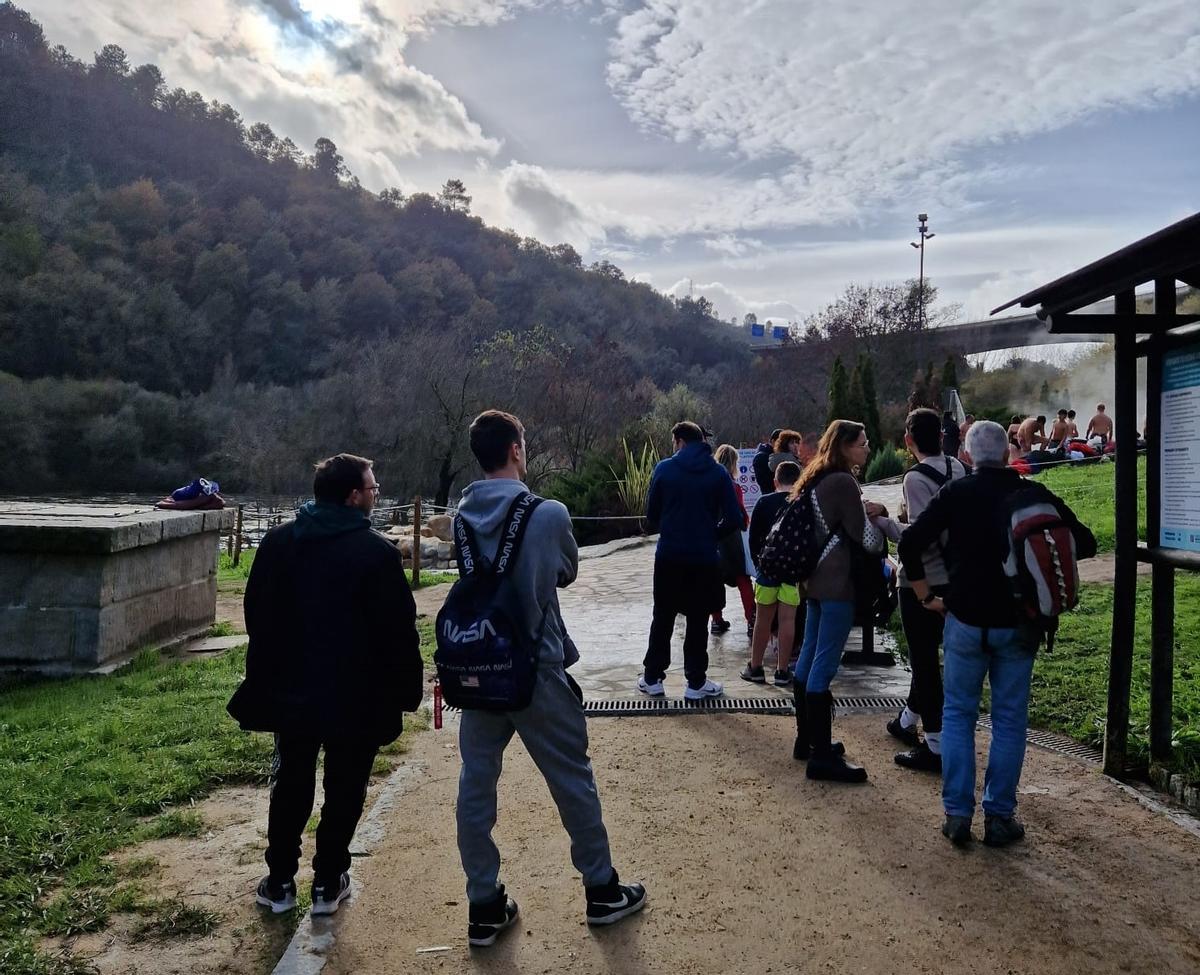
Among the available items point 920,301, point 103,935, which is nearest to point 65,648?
point 103,935

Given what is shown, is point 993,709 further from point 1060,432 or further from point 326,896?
point 1060,432

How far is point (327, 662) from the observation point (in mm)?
3092

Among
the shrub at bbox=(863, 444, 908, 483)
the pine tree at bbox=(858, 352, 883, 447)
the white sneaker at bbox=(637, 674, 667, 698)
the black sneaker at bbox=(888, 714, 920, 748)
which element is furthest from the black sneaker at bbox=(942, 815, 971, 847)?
the pine tree at bbox=(858, 352, 883, 447)

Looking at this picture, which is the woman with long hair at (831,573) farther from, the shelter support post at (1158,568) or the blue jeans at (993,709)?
the shelter support post at (1158,568)

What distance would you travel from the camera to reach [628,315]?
8194 cm

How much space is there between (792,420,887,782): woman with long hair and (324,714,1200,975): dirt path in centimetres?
20

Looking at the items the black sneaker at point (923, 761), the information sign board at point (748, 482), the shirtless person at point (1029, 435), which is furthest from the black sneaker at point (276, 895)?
the shirtless person at point (1029, 435)

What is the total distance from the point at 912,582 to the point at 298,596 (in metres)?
2.58

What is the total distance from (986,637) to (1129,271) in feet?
5.77

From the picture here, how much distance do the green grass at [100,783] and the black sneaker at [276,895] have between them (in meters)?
0.21

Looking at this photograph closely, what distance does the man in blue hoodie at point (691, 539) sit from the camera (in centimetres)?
559

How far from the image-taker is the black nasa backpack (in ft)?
9.30

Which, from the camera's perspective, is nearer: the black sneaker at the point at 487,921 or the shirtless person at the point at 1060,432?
the black sneaker at the point at 487,921

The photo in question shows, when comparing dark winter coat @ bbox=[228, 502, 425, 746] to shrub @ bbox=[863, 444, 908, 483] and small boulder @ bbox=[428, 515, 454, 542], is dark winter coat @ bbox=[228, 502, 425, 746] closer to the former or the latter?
small boulder @ bbox=[428, 515, 454, 542]
